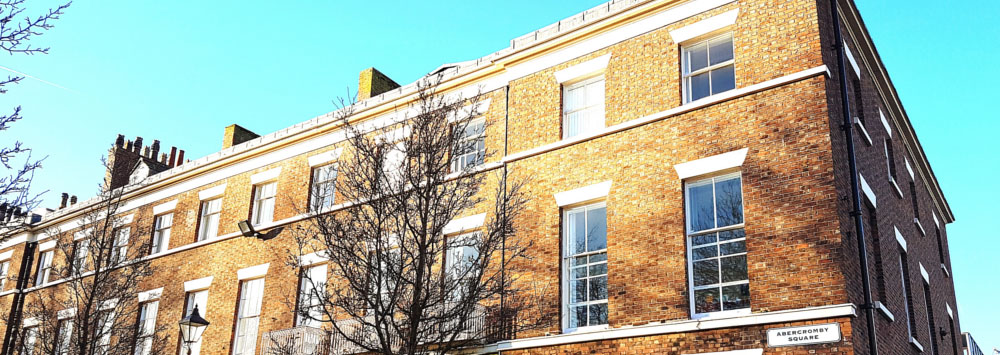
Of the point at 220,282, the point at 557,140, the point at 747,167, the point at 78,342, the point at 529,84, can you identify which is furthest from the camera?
the point at 220,282

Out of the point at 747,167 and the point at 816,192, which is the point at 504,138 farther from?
the point at 816,192

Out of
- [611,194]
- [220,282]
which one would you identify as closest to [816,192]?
[611,194]

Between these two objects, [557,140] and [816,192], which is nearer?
[816,192]

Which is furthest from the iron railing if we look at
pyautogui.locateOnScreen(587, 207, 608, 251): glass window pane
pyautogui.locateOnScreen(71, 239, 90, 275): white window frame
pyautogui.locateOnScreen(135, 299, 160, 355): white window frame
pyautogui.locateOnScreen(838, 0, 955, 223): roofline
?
pyautogui.locateOnScreen(838, 0, 955, 223): roofline

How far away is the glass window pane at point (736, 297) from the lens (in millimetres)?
12758

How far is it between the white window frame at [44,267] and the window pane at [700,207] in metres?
23.1

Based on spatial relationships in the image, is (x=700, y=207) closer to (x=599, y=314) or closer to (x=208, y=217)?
(x=599, y=314)

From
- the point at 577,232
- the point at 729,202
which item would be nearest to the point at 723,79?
the point at 729,202

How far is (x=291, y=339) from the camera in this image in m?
17.7

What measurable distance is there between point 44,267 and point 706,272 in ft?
77.6

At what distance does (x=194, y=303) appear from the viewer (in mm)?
22109

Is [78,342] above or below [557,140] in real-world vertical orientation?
below

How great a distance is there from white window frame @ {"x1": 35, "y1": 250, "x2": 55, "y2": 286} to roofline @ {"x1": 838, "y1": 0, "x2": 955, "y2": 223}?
25459mm

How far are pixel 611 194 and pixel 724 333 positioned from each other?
3.30 metres
